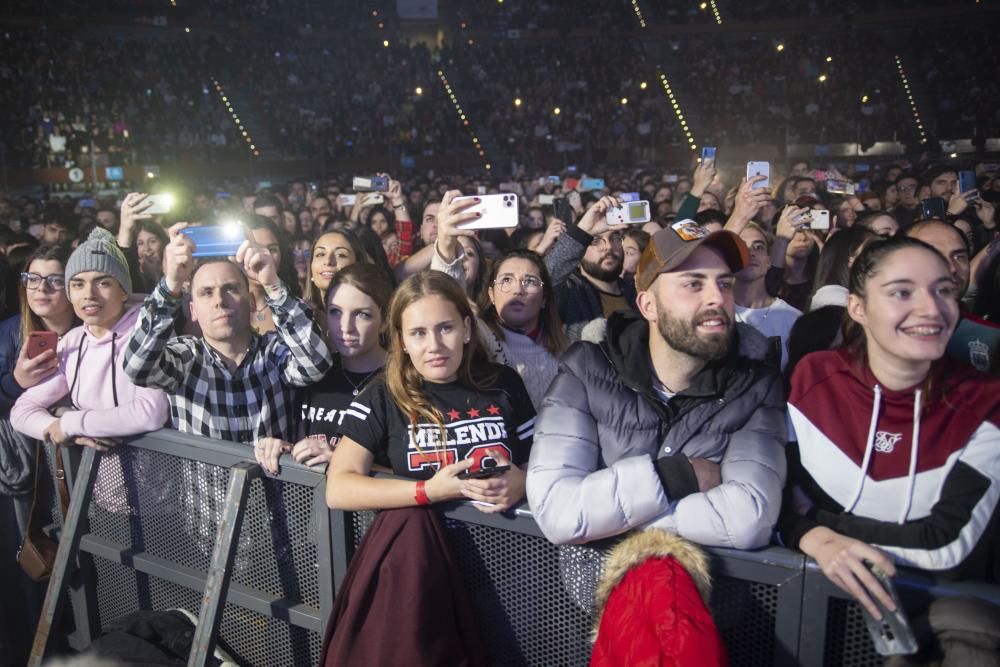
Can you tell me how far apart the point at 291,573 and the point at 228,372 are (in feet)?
2.85

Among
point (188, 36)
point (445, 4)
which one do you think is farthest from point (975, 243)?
point (445, 4)

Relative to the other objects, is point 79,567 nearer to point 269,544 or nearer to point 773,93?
point 269,544

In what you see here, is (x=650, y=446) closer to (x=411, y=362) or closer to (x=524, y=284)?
(x=411, y=362)

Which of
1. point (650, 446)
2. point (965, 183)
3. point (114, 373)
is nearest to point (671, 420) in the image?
point (650, 446)

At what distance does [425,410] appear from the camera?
260cm

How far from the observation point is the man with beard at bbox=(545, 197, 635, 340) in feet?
14.5

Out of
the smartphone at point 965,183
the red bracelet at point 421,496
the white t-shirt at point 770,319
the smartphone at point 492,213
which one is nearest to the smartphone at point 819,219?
the smartphone at point 965,183

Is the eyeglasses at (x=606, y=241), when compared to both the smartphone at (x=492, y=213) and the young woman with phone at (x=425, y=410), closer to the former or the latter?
the smartphone at (x=492, y=213)

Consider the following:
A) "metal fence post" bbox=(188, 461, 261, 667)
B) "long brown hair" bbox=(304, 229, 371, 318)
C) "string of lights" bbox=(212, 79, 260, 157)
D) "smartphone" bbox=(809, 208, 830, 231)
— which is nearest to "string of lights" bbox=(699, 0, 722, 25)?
"string of lights" bbox=(212, 79, 260, 157)

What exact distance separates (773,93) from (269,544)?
27.5 metres

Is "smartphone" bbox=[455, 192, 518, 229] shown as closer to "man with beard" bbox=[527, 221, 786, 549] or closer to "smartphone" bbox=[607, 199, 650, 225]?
"man with beard" bbox=[527, 221, 786, 549]

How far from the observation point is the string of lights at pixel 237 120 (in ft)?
82.0

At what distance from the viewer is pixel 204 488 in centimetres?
287

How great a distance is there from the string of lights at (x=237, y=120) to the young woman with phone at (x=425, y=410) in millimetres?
23519
